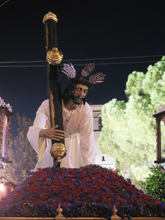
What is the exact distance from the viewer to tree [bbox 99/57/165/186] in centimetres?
1772

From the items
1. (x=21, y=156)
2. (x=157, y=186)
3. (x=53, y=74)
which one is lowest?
(x=157, y=186)

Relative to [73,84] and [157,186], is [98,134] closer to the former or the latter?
[157,186]

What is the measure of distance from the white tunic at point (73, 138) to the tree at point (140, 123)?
12259 mm

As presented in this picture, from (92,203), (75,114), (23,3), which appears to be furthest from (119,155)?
(92,203)

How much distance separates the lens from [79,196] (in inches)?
124

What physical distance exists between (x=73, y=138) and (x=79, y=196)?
181 cm

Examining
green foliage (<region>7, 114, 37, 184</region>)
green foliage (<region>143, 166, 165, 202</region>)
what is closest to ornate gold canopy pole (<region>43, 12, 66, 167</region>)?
green foliage (<region>143, 166, 165, 202</region>)

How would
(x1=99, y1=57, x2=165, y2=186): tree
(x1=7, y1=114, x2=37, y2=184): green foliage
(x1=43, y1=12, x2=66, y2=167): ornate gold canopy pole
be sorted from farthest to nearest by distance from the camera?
1. (x1=7, y1=114, x2=37, y2=184): green foliage
2. (x1=99, y1=57, x2=165, y2=186): tree
3. (x1=43, y1=12, x2=66, y2=167): ornate gold canopy pole

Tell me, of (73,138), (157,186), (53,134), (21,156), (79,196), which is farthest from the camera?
(21,156)

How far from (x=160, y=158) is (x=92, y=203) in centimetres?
1141

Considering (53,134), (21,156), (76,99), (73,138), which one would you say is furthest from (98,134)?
(53,134)

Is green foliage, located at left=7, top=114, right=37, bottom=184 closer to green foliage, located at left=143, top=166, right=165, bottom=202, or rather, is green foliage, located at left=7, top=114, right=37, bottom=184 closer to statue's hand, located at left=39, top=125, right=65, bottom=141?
green foliage, located at left=143, top=166, right=165, bottom=202

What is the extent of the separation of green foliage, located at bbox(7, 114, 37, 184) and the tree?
12316 millimetres

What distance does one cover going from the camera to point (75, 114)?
4820 millimetres
